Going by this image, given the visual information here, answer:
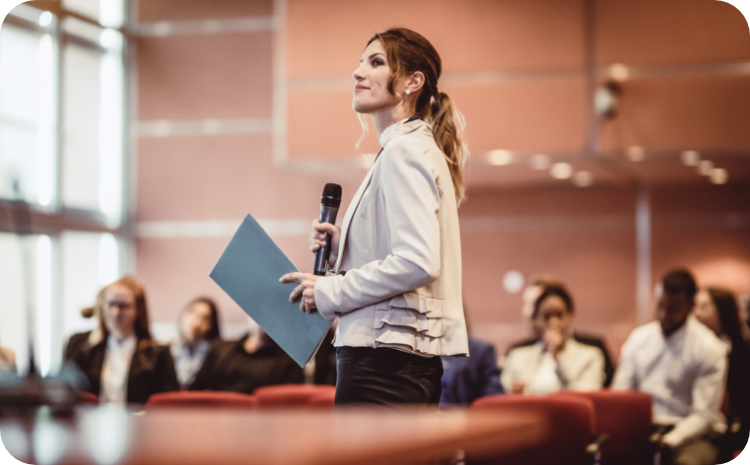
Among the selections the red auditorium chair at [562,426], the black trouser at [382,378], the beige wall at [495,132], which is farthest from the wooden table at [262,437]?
the beige wall at [495,132]

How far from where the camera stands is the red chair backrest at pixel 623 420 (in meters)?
3.60

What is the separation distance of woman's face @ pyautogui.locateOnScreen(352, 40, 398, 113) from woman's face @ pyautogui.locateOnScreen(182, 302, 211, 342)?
4525 millimetres

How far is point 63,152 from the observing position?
769cm

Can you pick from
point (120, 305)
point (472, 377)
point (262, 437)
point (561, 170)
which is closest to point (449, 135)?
point (262, 437)

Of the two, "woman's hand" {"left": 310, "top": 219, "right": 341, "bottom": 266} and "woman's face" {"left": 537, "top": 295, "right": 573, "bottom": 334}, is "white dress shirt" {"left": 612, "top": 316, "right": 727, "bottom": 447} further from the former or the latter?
"woman's hand" {"left": 310, "top": 219, "right": 341, "bottom": 266}

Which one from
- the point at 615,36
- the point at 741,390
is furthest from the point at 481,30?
the point at 741,390

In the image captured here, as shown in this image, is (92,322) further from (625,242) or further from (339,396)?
(339,396)

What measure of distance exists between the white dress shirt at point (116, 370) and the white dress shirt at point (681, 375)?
2693 millimetres

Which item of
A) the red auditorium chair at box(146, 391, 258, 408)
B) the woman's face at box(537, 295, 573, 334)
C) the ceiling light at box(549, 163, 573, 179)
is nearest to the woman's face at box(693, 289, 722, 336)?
the woman's face at box(537, 295, 573, 334)

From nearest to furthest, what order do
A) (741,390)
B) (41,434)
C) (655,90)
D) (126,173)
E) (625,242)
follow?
(41,434) < (741,390) < (655,90) < (625,242) < (126,173)

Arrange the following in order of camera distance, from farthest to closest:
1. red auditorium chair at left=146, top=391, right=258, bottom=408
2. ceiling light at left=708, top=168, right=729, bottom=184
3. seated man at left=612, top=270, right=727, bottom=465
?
ceiling light at left=708, top=168, right=729, bottom=184 → seated man at left=612, top=270, right=727, bottom=465 → red auditorium chair at left=146, top=391, right=258, bottom=408

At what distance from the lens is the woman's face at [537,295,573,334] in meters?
5.19

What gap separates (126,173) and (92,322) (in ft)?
5.22

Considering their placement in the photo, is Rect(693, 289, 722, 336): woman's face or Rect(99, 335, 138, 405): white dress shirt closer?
Rect(99, 335, 138, 405): white dress shirt
